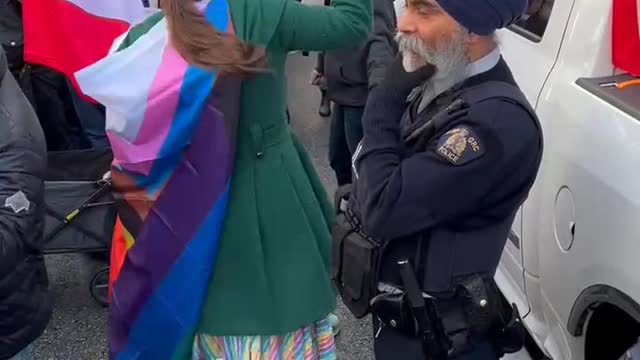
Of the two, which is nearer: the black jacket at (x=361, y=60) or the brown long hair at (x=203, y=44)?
the brown long hair at (x=203, y=44)

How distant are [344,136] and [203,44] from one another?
216 centimetres

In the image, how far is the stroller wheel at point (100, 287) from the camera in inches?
158

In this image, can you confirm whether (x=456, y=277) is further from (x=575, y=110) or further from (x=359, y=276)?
(x=575, y=110)

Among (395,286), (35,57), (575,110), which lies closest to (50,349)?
(35,57)

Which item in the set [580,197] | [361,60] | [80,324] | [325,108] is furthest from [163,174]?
[325,108]

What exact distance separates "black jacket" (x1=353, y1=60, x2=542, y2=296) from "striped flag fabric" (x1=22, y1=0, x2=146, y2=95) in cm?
232

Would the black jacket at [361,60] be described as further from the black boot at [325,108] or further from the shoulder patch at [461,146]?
the black boot at [325,108]

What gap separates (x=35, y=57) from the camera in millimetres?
4207

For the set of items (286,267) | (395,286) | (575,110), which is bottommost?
(286,267)

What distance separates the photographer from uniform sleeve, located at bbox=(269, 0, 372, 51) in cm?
216

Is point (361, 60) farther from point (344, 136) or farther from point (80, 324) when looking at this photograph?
point (80, 324)

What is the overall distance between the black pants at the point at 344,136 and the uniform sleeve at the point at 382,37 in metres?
0.51

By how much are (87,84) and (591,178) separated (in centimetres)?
137

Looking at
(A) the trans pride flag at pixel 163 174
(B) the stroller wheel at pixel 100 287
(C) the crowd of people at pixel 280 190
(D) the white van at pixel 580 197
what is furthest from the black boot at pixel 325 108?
(A) the trans pride flag at pixel 163 174
